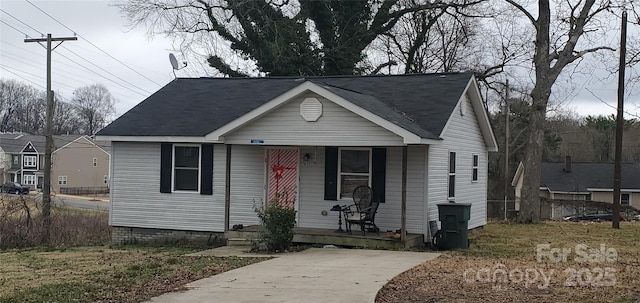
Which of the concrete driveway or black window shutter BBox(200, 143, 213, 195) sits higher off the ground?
black window shutter BBox(200, 143, 213, 195)

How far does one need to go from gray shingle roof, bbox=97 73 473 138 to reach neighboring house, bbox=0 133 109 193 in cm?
5240

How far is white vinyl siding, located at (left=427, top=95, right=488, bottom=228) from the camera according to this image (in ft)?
49.6

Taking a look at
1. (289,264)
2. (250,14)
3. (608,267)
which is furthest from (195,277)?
(250,14)

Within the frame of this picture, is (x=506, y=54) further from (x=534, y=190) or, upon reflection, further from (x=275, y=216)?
(x=275, y=216)

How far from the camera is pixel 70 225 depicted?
76.0 feet

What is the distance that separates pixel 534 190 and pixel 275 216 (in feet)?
42.1

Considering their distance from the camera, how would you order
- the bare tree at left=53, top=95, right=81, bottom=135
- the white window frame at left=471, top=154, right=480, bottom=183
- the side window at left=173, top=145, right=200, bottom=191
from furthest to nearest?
the bare tree at left=53, top=95, right=81, bottom=135
the white window frame at left=471, top=154, right=480, bottom=183
the side window at left=173, top=145, right=200, bottom=191

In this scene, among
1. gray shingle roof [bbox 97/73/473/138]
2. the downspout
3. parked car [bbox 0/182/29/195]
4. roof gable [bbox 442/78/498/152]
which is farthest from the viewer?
parked car [bbox 0/182/29/195]

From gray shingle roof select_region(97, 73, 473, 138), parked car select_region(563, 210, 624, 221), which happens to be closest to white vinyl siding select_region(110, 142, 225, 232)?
gray shingle roof select_region(97, 73, 473, 138)

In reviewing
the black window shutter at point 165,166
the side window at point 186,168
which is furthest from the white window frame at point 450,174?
the black window shutter at point 165,166

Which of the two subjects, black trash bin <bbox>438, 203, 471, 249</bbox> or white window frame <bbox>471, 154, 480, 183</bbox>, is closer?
black trash bin <bbox>438, 203, 471, 249</bbox>

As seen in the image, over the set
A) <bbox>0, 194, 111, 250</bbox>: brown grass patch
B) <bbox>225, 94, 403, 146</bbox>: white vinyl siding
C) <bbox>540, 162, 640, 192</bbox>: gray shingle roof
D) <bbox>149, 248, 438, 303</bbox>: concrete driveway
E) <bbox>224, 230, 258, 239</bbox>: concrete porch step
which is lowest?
<bbox>0, 194, 111, 250</bbox>: brown grass patch

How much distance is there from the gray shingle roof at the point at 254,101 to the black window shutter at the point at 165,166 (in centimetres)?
42

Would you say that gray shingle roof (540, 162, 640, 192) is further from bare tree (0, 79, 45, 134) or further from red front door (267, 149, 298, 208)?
bare tree (0, 79, 45, 134)
